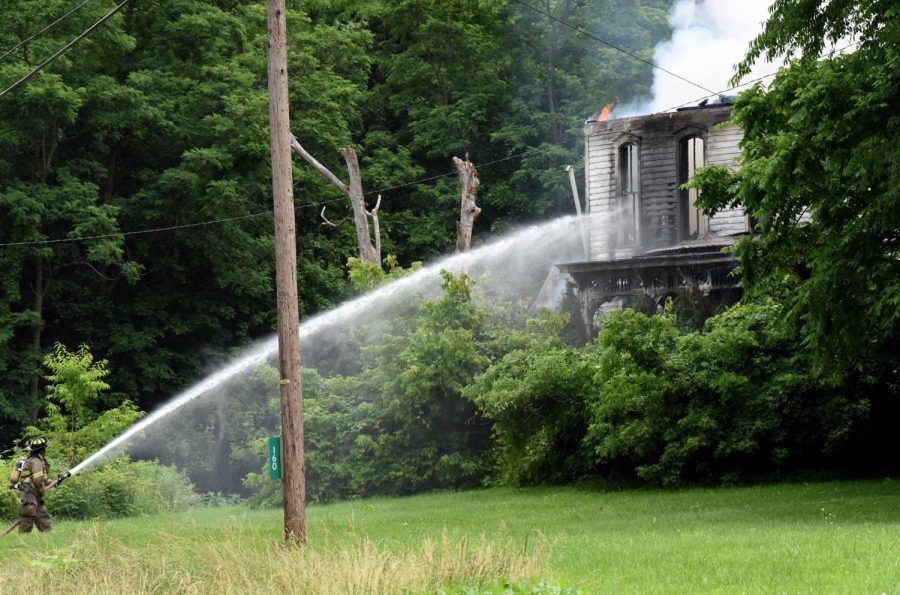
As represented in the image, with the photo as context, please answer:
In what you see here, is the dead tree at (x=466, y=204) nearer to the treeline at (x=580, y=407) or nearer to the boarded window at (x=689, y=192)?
the boarded window at (x=689, y=192)

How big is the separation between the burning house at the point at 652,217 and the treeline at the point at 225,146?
400 inches

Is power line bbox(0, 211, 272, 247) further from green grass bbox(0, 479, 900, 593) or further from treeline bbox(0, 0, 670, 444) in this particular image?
green grass bbox(0, 479, 900, 593)

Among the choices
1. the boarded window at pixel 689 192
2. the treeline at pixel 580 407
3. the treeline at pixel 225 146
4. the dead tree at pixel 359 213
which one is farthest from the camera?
the treeline at pixel 225 146

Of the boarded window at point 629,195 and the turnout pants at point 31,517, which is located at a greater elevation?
the boarded window at point 629,195

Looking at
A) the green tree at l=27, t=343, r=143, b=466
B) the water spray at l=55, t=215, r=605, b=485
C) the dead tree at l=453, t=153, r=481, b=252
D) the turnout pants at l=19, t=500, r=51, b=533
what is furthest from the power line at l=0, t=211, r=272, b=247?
the turnout pants at l=19, t=500, r=51, b=533

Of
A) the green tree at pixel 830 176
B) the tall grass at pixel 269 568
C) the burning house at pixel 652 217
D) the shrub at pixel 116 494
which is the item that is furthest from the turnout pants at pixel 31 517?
the burning house at pixel 652 217

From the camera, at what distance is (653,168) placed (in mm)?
35375

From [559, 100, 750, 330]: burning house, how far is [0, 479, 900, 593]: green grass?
9948 millimetres

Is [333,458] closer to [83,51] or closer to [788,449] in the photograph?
[788,449]

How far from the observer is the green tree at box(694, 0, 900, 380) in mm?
16156

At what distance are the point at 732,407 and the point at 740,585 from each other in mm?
11044

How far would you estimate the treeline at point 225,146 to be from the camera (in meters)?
39.9

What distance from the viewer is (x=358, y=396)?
28.4 metres

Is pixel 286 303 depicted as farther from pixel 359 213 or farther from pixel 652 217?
pixel 359 213
